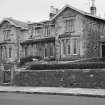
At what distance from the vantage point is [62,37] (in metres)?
34.2

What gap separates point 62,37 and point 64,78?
45.3ft

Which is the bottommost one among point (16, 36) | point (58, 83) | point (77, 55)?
point (58, 83)

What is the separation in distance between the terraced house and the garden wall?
10557 millimetres

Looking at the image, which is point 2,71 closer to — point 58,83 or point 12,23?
point 58,83

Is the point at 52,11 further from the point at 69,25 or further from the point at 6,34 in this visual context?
the point at 69,25

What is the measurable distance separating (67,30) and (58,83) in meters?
13.6

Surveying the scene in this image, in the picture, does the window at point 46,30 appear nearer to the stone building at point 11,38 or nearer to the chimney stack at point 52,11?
→ the chimney stack at point 52,11

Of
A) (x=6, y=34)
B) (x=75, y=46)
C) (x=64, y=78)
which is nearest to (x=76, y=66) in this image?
(x=64, y=78)

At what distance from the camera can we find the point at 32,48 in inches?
1567

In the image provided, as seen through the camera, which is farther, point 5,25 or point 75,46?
point 5,25

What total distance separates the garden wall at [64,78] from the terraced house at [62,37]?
10.6 m

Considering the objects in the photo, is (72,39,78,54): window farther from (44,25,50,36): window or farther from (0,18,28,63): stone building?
(0,18,28,63): stone building

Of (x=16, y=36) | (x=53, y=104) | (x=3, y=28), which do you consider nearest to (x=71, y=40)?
(x=16, y=36)

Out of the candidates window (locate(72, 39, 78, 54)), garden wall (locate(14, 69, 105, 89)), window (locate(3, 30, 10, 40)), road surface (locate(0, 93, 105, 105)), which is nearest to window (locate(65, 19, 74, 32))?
window (locate(72, 39, 78, 54))
